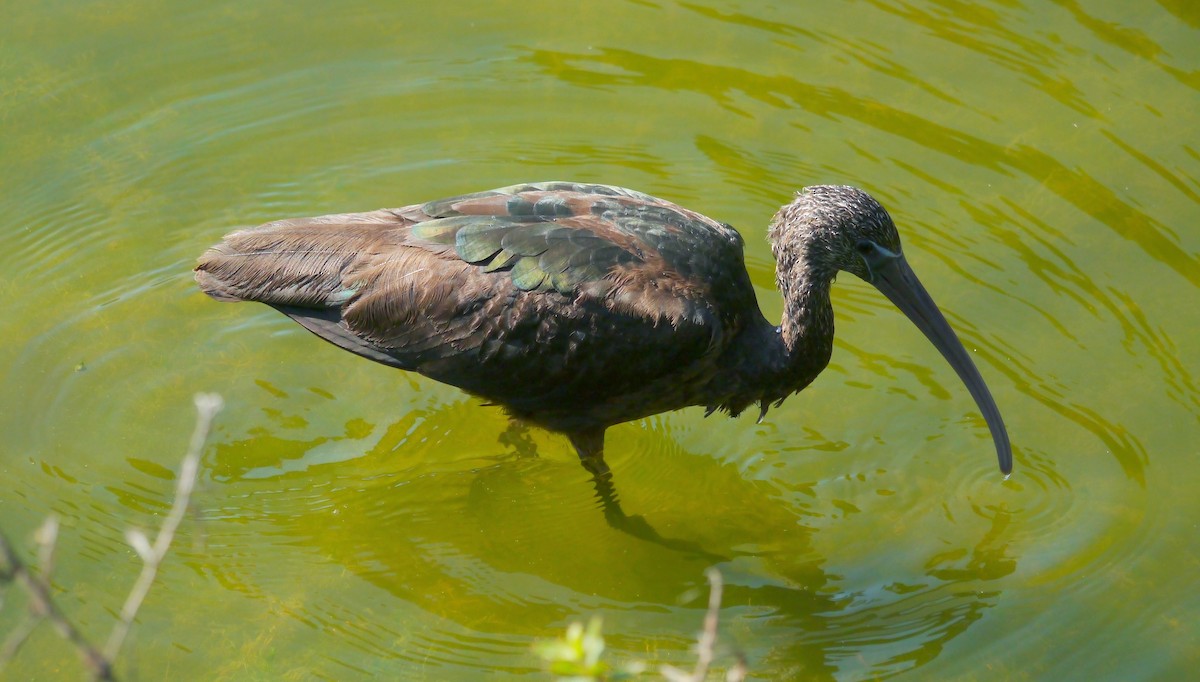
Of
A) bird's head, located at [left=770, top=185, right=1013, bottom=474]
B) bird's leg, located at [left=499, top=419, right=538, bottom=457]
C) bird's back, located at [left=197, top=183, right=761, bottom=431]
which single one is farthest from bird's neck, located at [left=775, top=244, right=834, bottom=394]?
bird's leg, located at [left=499, top=419, right=538, bottom=457]

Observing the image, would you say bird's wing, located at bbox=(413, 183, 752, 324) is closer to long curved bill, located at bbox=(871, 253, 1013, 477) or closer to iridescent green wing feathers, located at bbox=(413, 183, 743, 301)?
iridescent green wing feathers, located at bbox=(413, 183, 743, 301)

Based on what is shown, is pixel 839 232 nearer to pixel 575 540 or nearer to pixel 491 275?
pixel 491 275

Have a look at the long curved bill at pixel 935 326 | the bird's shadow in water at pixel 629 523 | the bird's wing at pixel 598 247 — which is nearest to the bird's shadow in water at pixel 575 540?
the bird's shadow in water at pixel 629 523

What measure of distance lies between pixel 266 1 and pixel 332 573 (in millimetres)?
4283

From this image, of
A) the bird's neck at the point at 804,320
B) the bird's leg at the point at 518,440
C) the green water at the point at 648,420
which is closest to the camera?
the green water at the point at 648,420

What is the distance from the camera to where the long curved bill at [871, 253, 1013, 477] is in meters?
5.43

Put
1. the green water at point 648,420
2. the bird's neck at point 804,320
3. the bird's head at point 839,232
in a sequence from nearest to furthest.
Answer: the green water at point 648,420 < the bird's head at point 839,232 < the bird's neck at point 804,320

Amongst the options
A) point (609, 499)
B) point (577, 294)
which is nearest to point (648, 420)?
point (609, 499)

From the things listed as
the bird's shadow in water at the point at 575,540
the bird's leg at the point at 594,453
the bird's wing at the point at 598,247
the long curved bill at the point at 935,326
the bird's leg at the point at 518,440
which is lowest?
the bird's shadow in water at the point at 575,540

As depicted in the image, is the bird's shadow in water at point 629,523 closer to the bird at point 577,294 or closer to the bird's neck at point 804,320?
the bird at point 577,294

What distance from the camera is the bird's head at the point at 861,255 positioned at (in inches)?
208

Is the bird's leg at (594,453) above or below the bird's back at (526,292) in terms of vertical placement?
below

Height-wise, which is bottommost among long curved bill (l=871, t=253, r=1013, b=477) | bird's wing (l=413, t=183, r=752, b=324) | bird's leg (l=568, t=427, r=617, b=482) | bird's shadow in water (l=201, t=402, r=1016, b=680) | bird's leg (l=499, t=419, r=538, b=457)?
bird's shadow in water (l=201, t=402, r=1016, b=680)

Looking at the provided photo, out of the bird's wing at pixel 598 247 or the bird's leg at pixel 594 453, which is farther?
the bird's leg at pixel 594 453
